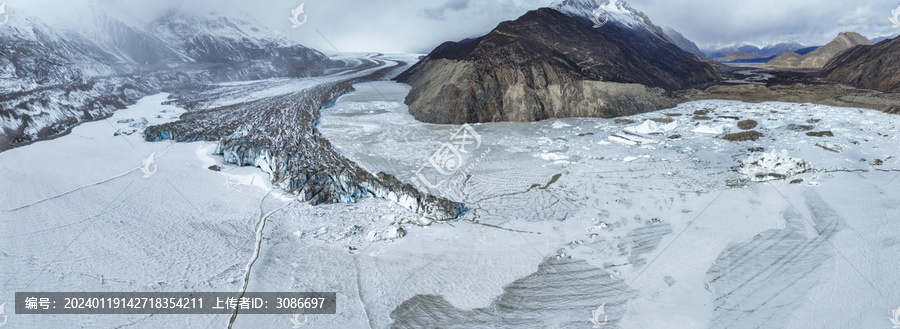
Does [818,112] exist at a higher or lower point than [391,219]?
higher

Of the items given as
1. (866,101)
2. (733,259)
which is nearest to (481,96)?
(733,259)

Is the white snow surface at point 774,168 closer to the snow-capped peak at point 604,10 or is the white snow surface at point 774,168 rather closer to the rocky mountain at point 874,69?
the rocky mountain at point 874,69

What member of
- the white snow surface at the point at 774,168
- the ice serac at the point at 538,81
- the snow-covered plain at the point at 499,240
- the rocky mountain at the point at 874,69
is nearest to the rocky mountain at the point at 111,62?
the snow-covered plain at the point at 499,240

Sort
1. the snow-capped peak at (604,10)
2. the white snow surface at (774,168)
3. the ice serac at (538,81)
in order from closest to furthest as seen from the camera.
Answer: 1. the white snow surface at (774,168)
2. the ice serac at (538,81)
3. the snow-capped peak at (604,10)

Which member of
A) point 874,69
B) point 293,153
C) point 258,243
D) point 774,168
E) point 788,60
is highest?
point 788,60

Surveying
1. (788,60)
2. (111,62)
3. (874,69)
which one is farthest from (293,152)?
(788,60)

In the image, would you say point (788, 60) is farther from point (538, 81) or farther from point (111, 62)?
point (111, 62)

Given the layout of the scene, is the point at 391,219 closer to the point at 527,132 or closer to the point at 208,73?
the point at 527,132
